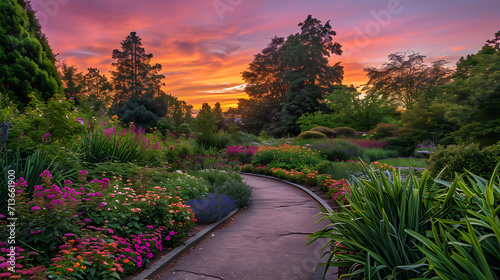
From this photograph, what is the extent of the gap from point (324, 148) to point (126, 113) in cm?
2371

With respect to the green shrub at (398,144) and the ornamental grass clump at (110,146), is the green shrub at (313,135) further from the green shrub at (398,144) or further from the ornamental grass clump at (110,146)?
the ornamental grass clump at (110,146)

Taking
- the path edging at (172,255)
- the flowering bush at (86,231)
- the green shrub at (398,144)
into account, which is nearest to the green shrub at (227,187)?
the path edging at (172,255)

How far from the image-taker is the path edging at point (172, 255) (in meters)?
3.99

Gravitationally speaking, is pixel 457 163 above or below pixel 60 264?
above

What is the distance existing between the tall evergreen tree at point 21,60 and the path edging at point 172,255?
876 cm

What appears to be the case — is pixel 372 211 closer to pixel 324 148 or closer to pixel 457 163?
pixel 457 163

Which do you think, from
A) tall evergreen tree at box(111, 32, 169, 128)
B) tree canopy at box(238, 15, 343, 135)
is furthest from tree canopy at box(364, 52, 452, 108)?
tall evergreen tree at box(111, 32, 169, 128)

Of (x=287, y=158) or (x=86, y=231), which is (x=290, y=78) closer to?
(x=287, y=158)

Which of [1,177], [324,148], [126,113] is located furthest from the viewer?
[126,113]

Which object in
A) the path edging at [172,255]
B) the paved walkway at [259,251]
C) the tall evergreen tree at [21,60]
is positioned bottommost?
the paved walkway at [259,251]

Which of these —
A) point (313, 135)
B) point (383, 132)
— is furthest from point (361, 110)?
point (313, 135)

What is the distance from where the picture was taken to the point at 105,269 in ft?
11.6

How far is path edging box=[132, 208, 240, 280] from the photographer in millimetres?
3986

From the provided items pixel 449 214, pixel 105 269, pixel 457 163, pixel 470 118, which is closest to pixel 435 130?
pixel 470 118
